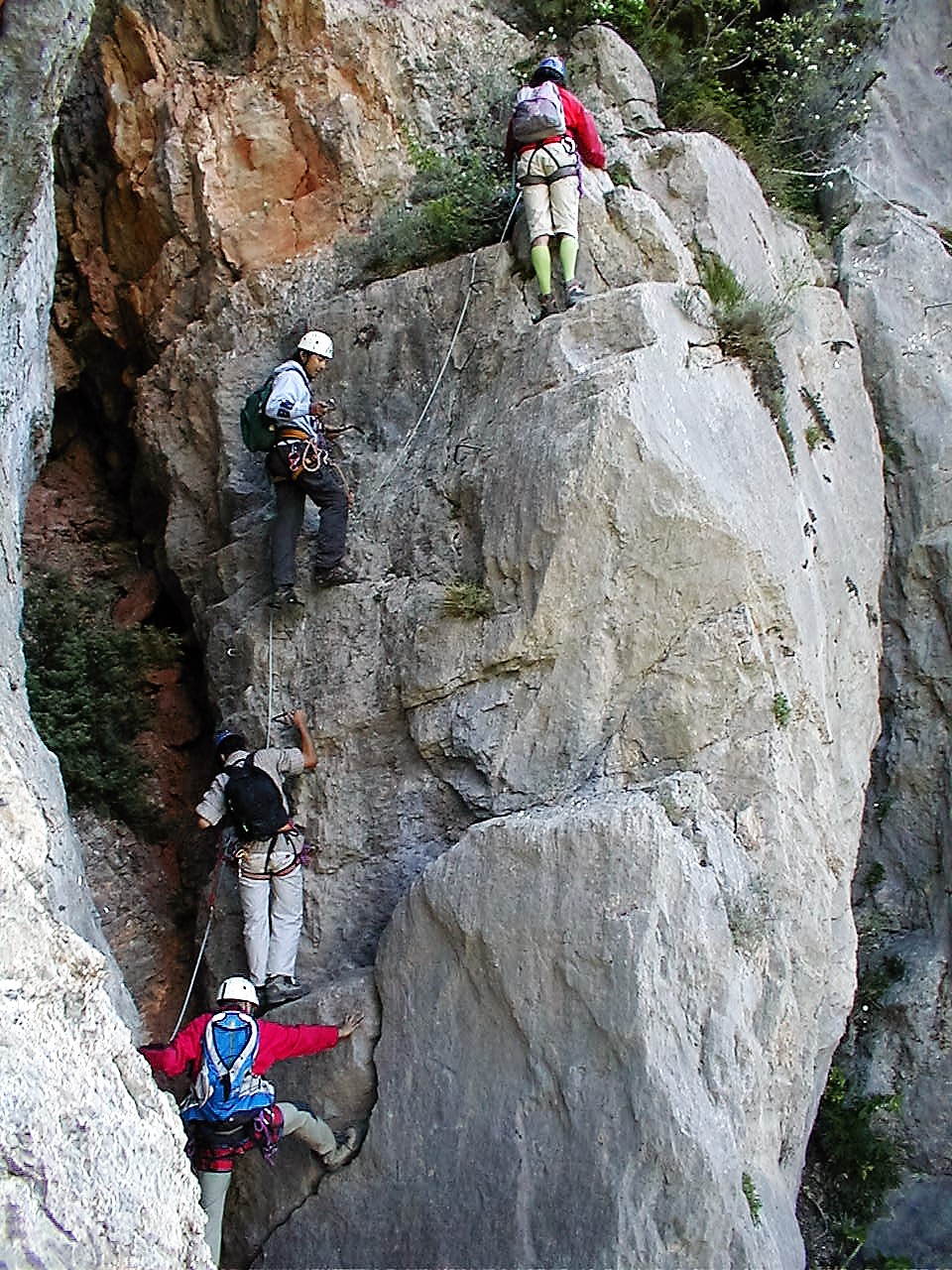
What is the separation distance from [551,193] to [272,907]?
5.17 m

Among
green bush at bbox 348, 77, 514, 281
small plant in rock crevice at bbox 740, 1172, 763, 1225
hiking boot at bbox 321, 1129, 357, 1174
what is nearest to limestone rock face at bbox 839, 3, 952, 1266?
green bush at bbox 348, 77, 514, 281

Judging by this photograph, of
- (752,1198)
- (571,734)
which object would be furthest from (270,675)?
(752,1198)

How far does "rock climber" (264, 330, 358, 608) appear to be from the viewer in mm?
8164

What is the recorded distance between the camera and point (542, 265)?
328 inches

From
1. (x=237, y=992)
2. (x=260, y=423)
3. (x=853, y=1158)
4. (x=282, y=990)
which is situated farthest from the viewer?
(x=853, y=1158)

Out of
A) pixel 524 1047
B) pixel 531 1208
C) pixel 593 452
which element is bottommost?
pixel 531 1208

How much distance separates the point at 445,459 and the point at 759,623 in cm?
244

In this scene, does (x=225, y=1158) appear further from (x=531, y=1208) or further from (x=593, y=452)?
(x=593, y=452)

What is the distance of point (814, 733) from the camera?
7.94 metres

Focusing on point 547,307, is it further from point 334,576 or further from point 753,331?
point 334,576

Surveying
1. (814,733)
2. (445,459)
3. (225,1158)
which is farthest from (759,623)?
(225,1158)

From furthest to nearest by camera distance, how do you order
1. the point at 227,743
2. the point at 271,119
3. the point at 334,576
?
the point at 271,119 < the point at 334,576 < the point at 227,743

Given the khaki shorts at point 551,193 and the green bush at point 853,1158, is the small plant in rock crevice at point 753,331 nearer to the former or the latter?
the khaki shorts at point 551,193

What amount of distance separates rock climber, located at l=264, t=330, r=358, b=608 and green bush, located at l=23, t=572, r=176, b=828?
2702 mm
